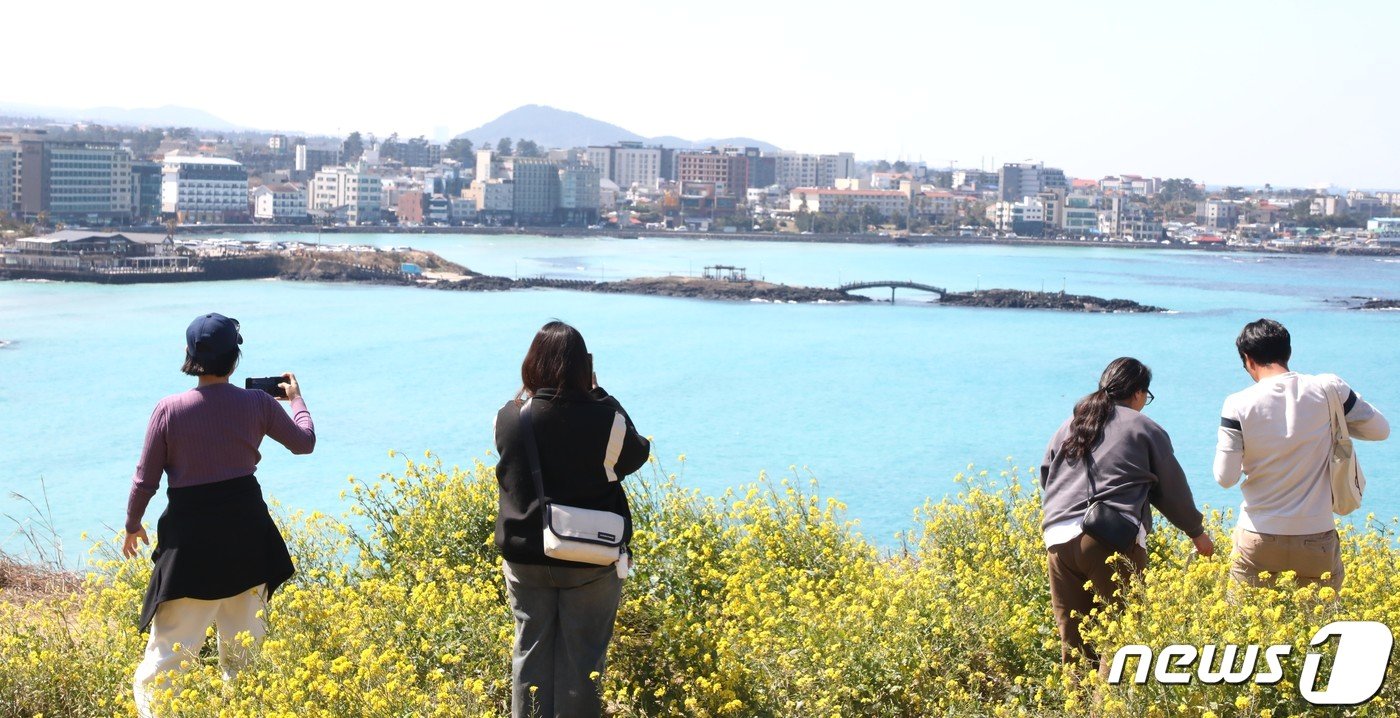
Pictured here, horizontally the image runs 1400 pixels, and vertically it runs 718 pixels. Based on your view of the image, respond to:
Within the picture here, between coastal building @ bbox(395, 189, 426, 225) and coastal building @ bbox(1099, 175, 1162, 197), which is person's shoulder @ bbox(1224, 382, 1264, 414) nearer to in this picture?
coastal building @ bbox(395, 189, 426, 225)

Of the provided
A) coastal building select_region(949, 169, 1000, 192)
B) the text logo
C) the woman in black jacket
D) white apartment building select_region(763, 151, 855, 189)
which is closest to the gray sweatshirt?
the text logo

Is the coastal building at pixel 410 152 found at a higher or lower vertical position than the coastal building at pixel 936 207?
higher

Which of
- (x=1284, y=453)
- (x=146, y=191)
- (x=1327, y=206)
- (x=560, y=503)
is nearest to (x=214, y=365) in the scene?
(x=560, y=503)

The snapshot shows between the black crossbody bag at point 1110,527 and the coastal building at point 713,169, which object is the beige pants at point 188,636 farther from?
the coastal building at point 713,169

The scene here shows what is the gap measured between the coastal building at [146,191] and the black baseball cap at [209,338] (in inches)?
3306

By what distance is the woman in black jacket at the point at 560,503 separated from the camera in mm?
2496

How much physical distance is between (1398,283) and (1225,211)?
2277 inches

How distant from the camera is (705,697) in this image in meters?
2.68

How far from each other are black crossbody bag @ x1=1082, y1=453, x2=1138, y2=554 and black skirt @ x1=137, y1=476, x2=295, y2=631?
1636 mm

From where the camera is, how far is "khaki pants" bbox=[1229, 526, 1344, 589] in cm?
291

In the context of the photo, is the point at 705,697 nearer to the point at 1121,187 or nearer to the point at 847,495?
the point at 847,495

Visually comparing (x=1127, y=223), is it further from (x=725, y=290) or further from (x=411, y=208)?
(x=725, y=290)

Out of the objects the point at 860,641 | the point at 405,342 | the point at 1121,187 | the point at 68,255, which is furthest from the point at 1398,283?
the point at 1121,187

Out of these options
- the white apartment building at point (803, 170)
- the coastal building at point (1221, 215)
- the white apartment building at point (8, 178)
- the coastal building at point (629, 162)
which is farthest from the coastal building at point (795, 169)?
the white apartment building at point (8, 178)
